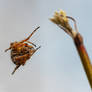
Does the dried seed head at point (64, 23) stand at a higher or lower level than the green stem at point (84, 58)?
higher

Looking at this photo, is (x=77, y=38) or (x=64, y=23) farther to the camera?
(x=64, y=23)

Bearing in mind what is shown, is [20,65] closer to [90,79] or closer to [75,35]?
[75,35]

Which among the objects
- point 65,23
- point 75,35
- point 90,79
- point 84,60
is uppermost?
point 65,23

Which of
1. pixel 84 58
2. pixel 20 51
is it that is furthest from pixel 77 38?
pixel 20 51

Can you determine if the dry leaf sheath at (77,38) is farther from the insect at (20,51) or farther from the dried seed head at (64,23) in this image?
the insect at (20,51)

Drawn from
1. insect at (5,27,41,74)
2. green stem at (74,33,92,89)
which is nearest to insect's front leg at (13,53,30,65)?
insect at (5,27,41,74)

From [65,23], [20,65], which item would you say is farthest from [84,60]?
[20,65]

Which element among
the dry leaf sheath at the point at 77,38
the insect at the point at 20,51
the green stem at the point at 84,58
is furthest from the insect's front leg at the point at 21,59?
the green stem at the point at 84,58

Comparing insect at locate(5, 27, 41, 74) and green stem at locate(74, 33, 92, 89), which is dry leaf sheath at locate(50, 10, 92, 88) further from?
insect at locate(5, 27, 41, 74)

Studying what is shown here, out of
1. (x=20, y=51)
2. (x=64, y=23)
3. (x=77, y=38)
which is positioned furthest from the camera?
(x=20, y=51)

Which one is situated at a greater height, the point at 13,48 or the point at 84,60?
the point at 13,48

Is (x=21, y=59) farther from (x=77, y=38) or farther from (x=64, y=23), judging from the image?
(x=77, y=38)
